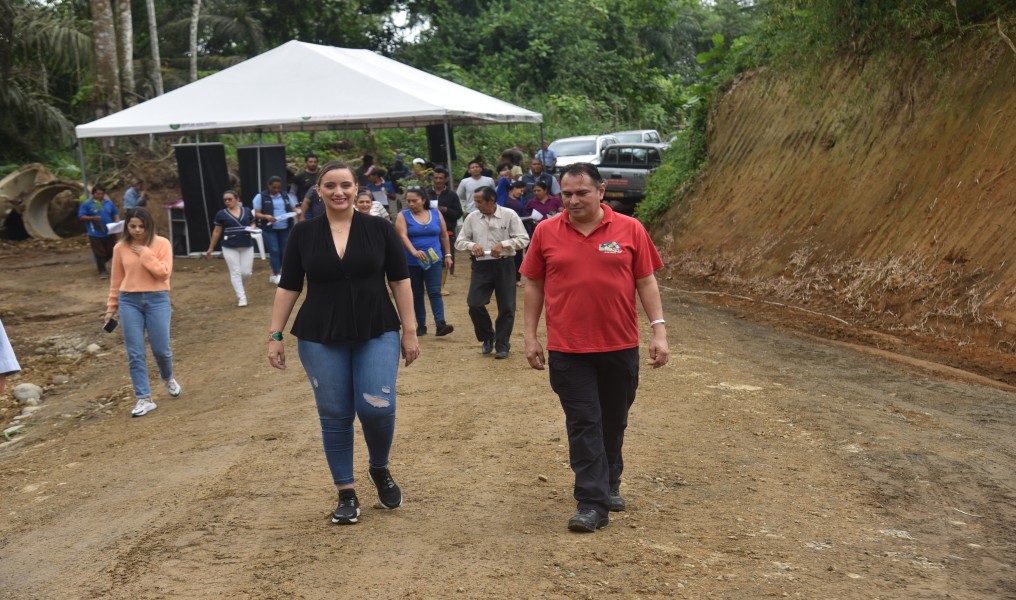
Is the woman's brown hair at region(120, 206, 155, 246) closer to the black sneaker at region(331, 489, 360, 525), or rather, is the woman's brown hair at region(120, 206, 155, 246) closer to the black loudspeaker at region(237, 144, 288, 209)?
the black sneaker at region(331, 489, 360, 525)

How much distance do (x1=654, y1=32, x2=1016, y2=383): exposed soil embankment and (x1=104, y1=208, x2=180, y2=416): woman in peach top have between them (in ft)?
23.9

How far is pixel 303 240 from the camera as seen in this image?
555 cm

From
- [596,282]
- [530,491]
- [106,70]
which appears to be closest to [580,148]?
[106,70]

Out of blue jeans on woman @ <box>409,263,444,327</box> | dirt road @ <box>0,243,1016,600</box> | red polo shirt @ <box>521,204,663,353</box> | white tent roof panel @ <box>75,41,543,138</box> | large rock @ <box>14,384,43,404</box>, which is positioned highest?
white tent roof panel @ <box>75,41,543,138</box>

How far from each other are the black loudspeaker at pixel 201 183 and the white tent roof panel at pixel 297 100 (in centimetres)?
138

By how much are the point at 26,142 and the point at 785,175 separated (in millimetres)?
21889

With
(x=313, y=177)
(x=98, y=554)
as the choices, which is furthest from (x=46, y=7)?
(x=98, y=554)

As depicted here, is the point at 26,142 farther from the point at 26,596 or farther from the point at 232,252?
the point at 26,596

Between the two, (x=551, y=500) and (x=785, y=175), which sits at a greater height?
(x=785, y=175)

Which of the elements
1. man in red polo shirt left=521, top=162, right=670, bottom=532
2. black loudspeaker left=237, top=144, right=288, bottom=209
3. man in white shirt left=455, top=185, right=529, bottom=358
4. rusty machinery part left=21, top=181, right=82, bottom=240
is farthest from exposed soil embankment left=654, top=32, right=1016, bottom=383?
rusty machinery part left=21, top=181, right=82, bottom=240

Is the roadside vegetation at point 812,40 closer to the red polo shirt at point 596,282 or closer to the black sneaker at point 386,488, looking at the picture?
the red polo shirt at point 596,282

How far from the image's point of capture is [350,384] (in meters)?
5.62

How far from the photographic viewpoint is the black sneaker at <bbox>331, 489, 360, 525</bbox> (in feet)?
18.9

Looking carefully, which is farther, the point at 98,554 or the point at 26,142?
the point at 26,142
